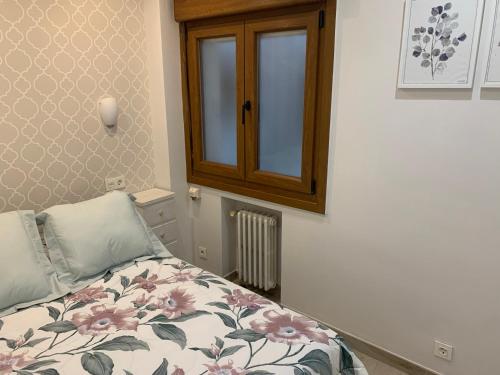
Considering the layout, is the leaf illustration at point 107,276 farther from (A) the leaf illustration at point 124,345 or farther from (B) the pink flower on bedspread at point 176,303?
(A) the leaf illustration at point 124,345

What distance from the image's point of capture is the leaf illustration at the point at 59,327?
159 cm

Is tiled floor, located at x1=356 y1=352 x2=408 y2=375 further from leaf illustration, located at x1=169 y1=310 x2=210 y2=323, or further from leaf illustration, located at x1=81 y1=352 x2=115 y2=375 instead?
leaf illustration, located at x1=81 y1=352 x2=115 y2=375

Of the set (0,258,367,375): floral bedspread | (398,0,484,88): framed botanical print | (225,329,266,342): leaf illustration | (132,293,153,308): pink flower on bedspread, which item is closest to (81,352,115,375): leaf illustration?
(0,258,367,375): floral bedspread

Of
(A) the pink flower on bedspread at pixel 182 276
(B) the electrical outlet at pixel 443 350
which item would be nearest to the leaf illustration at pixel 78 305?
(A) the pink flower on bedspread at pixel 182 276

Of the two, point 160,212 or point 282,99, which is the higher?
point 282,99

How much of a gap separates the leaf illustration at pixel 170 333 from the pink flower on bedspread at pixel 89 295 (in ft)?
1.30

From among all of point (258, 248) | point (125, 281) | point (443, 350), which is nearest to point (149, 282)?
point (125, 281)

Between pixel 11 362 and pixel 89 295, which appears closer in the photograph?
pixel 11 362

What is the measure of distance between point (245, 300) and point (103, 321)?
0.64 metres

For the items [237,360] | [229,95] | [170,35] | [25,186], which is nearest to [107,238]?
[25,186]

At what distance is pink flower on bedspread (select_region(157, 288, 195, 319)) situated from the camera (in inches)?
66.8

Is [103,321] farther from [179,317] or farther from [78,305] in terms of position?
[179,317]

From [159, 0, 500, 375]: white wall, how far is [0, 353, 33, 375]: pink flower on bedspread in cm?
162

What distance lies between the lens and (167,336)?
5.06 feet
